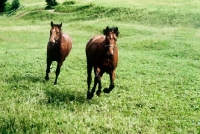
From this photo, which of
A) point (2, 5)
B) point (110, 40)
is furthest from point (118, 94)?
point (2, 5)

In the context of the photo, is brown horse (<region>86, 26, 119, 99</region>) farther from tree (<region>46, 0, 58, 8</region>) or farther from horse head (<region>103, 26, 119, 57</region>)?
tree (<region>46, 0, 58, 8</region>)

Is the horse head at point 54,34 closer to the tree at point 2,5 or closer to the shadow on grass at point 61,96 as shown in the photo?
the shadow on grass at point 61,96

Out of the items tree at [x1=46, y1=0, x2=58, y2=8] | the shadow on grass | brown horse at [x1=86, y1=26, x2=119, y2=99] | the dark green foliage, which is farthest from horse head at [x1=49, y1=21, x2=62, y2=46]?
tree at [x1=46, y1=0, x2=58, y2=8]

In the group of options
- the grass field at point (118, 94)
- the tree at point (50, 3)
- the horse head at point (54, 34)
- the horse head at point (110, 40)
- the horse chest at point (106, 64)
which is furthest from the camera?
the tree at point (50, 3)

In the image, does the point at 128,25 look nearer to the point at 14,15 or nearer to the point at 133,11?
the point at 133,11

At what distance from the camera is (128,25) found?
49219mm

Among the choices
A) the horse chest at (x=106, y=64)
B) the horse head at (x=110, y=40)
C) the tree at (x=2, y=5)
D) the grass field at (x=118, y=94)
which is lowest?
the grass field at (x=118, y=94)

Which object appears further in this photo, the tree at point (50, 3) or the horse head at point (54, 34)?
the tree at point (50, 3)

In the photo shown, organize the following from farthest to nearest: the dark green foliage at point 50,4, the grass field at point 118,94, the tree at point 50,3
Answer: the tree at point 50,3, the dark green foliage at point 50,4, the grass field at point 118,94

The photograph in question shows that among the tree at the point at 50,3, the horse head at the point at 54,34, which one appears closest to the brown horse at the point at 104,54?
the horse head at the point at 54,34

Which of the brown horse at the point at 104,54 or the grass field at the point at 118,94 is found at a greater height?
the brown horse at the point at 104,54

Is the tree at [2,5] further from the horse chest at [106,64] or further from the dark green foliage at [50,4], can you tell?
the horse chest at [106,64]

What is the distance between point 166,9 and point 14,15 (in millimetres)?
34704

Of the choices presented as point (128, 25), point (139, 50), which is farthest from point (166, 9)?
point (139, 50)
